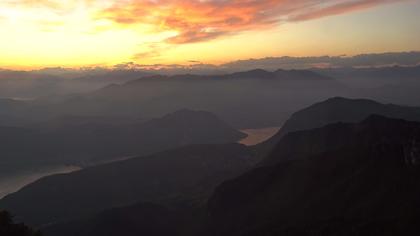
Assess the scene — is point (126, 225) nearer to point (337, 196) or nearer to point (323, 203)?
point (323, 203)

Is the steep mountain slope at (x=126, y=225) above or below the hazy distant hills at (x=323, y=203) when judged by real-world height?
below

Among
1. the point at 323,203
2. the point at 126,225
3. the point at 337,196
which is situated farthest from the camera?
the point at 126,225

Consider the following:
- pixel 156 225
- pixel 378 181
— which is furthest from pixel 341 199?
pixel 156 225

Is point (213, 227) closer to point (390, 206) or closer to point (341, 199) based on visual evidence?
point (341, 199)

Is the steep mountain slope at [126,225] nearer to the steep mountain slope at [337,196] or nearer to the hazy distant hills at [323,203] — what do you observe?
the hazy distant hills at [323,203]

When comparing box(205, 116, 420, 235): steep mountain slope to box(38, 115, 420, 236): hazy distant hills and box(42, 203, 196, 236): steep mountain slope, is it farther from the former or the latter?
box(42, 203, 196, 236): steep mountain slope

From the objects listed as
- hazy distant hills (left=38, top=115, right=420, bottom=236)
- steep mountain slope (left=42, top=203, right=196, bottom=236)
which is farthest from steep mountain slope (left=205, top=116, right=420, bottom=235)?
steep mountain slope (left=42, top=203, right=196, bottom=236)

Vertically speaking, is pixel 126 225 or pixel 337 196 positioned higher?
pixel 337 196

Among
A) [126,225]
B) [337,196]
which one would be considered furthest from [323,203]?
[126,225]

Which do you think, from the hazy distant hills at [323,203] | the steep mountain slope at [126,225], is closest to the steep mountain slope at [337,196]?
the hazy distant hills at [323,203]
